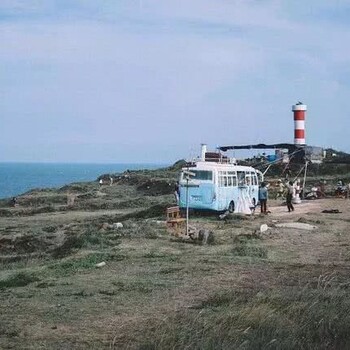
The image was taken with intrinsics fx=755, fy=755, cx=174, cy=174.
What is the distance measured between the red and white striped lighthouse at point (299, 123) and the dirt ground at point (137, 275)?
2501 centimetres

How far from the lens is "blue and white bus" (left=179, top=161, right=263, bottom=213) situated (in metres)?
31.2

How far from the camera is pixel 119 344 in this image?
11031mm

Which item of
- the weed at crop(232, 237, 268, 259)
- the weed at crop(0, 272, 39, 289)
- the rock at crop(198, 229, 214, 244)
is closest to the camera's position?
the weed at crop(0, 272, 39, 289)

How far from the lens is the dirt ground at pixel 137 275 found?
11922 millimetres

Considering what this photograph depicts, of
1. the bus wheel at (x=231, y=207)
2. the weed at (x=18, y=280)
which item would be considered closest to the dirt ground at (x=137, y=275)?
the weed at (x=18, y=280)

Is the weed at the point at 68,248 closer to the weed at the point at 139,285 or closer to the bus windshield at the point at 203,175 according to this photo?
the weed at the point at 139,285

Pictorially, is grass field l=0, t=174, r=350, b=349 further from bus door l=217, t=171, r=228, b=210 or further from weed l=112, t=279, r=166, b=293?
bus door l=217, t=171, r=228, b=210

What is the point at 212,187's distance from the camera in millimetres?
31094

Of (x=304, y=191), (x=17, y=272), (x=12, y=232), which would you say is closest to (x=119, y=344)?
(x=17, y=272)

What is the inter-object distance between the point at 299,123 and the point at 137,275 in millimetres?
39065

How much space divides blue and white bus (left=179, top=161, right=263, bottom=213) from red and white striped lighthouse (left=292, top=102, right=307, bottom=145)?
21.3m

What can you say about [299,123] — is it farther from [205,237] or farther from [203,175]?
[205,237]

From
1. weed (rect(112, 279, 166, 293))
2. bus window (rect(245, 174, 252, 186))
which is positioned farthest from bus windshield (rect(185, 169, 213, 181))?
weed (rect(112, 279, 166, 293))

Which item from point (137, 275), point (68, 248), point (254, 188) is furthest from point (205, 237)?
point (254, 188)
